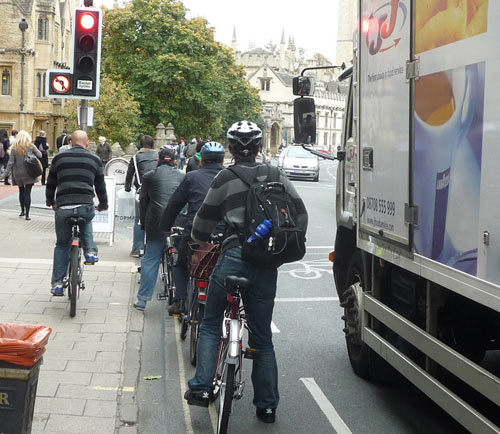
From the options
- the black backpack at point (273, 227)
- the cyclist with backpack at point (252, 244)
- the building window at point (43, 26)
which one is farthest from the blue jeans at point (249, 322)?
the building window at point (43, 26)

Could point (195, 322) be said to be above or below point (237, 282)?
below

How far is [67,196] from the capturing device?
366 inches

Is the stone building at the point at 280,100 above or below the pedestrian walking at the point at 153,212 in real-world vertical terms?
above

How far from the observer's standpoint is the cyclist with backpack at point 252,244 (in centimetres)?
563

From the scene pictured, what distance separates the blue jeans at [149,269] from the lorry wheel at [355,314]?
294 cm

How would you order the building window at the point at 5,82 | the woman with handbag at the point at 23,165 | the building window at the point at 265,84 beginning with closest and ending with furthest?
1. the woman with handbag at the point at 23,165
2. the building window at the point at 5,82
3. the building window at the point at 265,84

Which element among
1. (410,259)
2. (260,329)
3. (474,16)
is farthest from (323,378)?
(474,16)

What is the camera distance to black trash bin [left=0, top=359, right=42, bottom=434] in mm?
4301

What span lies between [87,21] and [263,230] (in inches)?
273

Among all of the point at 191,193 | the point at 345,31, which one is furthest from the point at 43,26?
the point at 345,31

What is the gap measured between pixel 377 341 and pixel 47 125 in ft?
188

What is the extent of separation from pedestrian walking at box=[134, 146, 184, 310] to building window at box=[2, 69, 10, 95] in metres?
51.0

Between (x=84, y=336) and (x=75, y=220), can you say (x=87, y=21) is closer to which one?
(x=75, y=220)

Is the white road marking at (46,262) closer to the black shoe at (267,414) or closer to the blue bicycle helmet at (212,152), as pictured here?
the blue bicycle helmet at (212,152)
